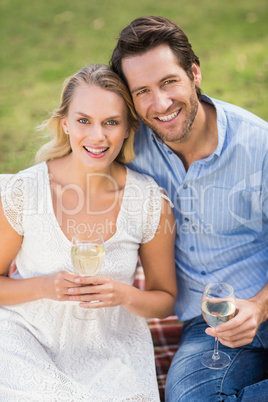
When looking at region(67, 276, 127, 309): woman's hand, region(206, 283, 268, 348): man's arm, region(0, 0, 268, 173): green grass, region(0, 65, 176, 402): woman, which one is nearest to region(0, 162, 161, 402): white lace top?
region(0, 65, 176, 402): woman

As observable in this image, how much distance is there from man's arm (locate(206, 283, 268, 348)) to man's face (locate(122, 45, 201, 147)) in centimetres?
114

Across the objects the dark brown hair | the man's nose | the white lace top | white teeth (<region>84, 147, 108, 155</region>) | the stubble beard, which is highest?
the dark brown hair

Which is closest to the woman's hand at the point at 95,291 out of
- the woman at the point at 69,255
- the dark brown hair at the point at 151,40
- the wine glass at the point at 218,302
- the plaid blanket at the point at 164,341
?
the woman at the point at 69,255

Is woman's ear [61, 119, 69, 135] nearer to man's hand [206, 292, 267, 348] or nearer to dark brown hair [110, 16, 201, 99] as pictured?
dark brown hair [110, 16, 201, 99]

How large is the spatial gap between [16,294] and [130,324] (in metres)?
0.78

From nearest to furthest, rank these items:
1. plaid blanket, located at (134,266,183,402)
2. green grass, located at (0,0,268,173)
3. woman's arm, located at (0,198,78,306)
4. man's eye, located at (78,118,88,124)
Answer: woman's arm, located at (0,198,78,306) → man's eye, located at (78,118,88,124) → plaid blanket, located at (134,266,183,402) → green grass, located at (0,0,268,173)

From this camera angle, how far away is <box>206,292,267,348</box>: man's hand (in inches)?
123

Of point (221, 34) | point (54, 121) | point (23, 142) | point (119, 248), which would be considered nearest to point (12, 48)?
point (23, 142)

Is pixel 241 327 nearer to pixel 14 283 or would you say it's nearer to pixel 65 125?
pixel 14 283

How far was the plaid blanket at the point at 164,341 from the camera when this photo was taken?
393cm

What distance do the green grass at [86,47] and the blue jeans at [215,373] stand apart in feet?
13.2

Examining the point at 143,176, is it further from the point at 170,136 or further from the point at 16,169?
the point at 16,169

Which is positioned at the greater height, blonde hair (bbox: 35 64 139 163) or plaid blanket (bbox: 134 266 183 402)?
blonde hair (bbox: 35 64 139 163)

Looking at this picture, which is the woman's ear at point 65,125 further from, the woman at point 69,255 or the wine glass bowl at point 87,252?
the wine glass bowl at point 87,252
